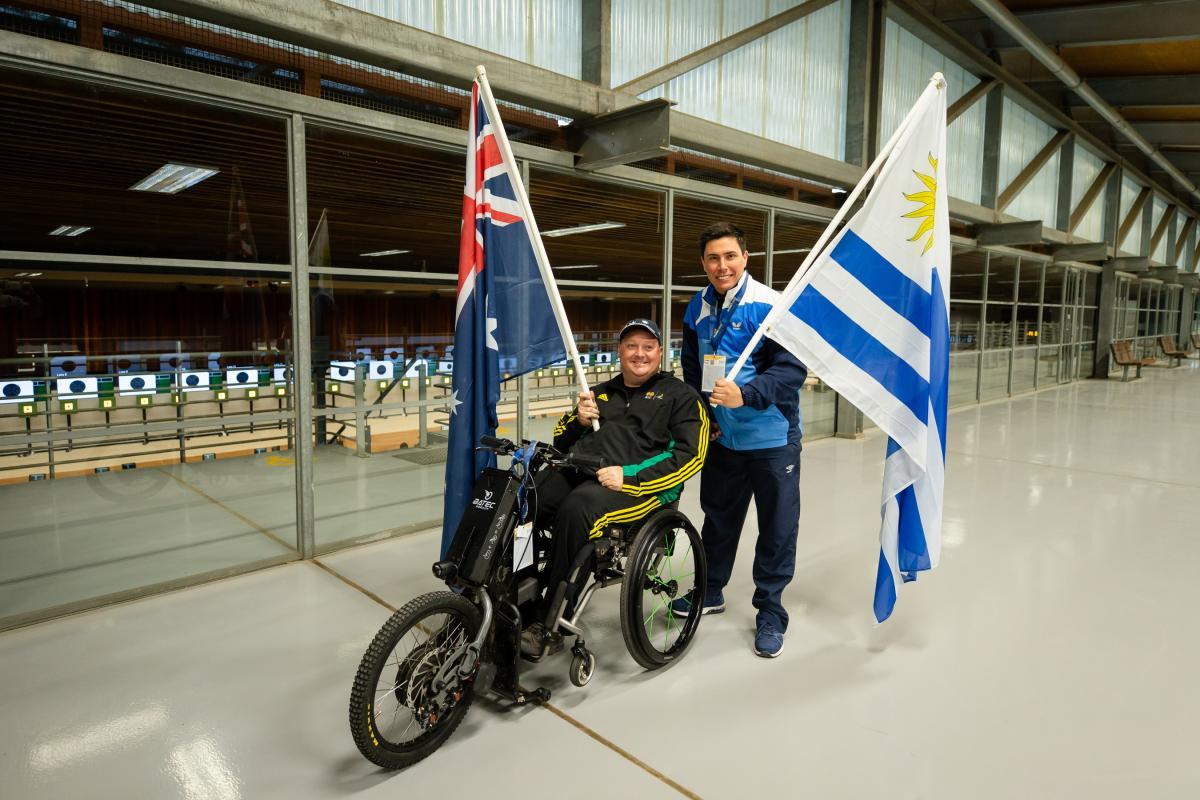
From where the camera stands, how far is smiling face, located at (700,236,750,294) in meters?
2.52

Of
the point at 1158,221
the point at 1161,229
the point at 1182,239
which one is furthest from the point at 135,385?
the point at 1182,239

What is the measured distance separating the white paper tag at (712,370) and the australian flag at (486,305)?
592 millimetres

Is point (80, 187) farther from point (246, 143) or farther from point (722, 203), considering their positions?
point (722, 203)

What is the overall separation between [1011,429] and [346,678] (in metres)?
7.71

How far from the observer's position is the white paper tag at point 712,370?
251cm

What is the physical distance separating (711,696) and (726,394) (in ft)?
3.20

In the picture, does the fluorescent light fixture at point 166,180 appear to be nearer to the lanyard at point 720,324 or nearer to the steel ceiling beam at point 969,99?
the lanyard at point 720,324

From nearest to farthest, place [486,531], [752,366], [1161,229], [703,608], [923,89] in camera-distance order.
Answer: [486,531]
[752,366]
[703,608]
[923,89]
[1161,229]

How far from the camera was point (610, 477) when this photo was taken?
7.23ft

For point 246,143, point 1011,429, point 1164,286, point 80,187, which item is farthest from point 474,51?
point 1164,286

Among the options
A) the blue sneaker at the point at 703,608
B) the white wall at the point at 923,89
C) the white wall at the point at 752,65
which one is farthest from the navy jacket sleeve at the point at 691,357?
the white wall at the point at 923,89

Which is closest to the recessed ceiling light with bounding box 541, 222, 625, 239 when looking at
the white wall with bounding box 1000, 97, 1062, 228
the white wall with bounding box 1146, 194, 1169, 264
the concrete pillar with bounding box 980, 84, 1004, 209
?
the concrete pillar with bounding box 980, 84, 1004, 209

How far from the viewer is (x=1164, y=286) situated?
18.9m

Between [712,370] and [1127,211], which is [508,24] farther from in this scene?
[1127,211]
